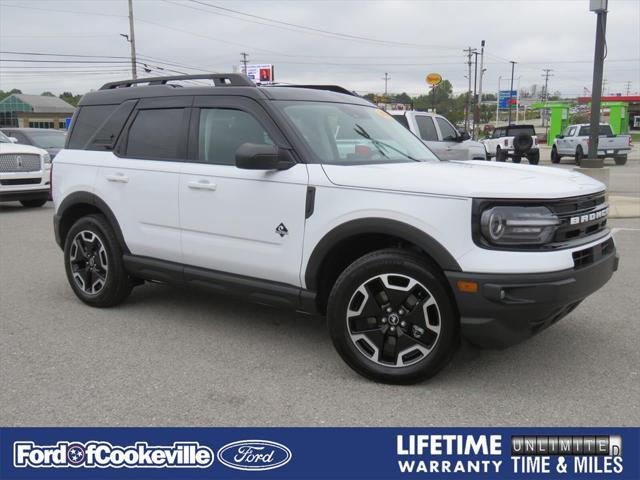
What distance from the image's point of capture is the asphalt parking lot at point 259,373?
137 inches

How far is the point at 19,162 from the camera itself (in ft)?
42.8

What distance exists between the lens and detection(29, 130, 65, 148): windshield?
54.9ft

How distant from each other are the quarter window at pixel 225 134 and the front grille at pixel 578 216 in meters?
1.92

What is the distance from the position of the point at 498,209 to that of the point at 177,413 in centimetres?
208

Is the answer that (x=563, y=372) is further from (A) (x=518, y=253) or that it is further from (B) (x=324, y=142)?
(B) (x=324, y=142)

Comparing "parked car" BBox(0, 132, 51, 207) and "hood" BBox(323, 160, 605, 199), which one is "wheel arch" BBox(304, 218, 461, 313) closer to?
"hood" BBox(323, 160, 605, 199)

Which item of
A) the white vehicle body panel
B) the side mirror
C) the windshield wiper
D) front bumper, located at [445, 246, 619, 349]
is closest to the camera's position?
front bumper, located at [445, 246, 619, 349]

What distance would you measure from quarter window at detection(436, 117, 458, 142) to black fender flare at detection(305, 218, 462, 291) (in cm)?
1094

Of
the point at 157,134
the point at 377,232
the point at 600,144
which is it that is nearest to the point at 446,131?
the point at 157,134

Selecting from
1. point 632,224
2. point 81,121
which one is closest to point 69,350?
point 81,121

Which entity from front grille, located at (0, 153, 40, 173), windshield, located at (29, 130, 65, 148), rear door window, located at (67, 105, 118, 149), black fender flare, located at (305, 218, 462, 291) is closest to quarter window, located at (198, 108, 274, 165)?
black fender flare, located at (305, 218, 462, 291)

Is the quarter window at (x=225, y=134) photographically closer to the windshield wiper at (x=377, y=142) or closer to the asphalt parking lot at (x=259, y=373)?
the windshield wiper at (x=377, y=142)

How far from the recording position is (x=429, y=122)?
46.9 feet

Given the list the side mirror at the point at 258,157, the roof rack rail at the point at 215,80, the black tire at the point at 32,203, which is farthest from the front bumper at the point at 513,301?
the black tire at the point at 32,203
